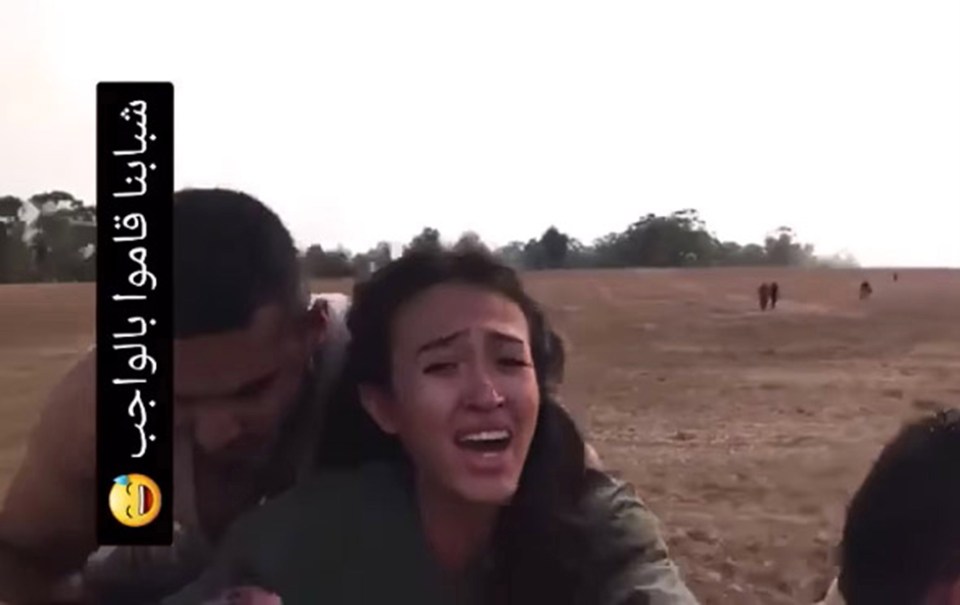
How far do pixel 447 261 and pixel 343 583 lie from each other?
414 millimetres

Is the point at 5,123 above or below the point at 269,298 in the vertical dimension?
above

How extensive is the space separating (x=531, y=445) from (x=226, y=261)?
432 millimetres

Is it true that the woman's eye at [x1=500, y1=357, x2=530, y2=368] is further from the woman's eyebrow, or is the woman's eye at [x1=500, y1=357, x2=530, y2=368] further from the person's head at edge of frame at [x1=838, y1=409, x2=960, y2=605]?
the person's head at edge of frame at [x1=838, y1=409, x2=960, y2=605]

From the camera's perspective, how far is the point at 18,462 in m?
1.61

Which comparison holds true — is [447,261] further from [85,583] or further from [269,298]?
[85,583]

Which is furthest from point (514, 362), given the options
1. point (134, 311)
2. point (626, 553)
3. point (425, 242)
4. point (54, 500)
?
point (54, 500)

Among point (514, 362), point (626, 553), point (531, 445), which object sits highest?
point (514, 362)

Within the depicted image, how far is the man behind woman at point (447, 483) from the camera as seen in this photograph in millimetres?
1527

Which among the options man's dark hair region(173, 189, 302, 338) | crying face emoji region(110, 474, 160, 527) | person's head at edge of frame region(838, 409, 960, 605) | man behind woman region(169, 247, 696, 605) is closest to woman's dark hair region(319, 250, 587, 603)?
→ man behind woman region(169, 247, 696, 605)

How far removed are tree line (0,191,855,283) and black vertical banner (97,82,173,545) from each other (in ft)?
0.12

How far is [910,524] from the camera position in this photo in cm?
158

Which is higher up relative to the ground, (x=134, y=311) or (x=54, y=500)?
(x=134, y=311)

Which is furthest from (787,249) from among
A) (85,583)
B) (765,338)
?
(85,583)

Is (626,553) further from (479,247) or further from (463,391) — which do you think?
(479,247)
